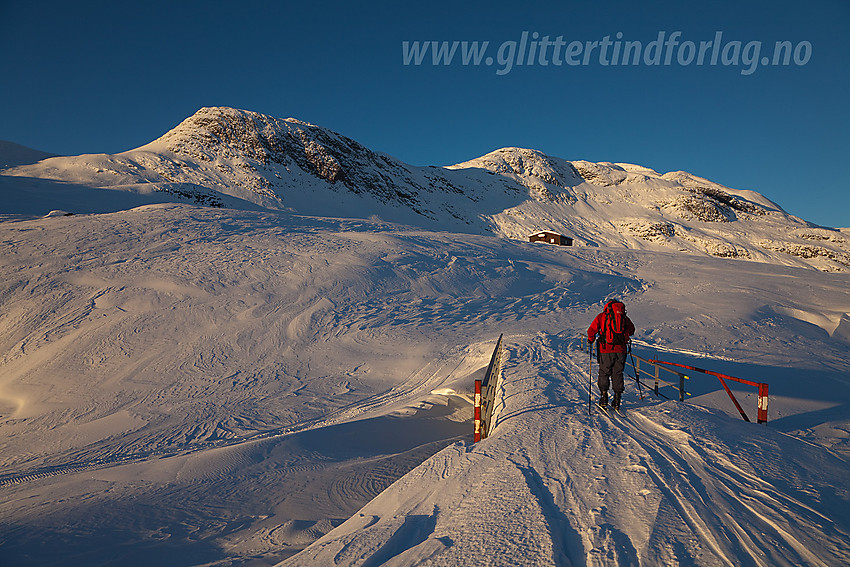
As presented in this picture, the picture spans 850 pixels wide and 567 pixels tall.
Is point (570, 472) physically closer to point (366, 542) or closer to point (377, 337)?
point (366, 542)

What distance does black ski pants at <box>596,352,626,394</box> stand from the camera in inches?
258

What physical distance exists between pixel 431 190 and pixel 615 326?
86791 millimetres

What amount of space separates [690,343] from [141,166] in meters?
61.5

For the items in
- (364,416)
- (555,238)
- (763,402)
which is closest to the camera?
(763,402)

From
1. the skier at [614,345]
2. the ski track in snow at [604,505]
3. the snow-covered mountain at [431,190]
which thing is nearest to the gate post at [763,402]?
the ski track in snow at [604,505]

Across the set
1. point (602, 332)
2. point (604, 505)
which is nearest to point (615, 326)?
point (602, 332)

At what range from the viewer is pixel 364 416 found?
26.2 ft

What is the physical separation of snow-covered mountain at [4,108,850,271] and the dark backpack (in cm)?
4682

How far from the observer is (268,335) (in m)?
11.3

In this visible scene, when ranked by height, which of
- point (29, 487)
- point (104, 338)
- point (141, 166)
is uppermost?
point (141, 166)

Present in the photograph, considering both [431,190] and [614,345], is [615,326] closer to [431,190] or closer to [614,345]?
[614,345]

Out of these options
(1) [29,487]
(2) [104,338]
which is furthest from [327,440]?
(2) [104,338]

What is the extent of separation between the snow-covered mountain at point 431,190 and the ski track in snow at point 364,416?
36.1 meters

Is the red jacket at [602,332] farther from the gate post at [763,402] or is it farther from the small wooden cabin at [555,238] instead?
the small wooden cabin at [555,238]
